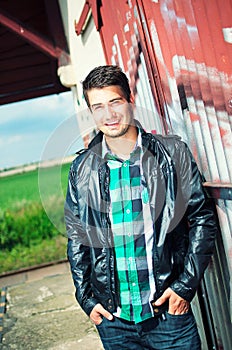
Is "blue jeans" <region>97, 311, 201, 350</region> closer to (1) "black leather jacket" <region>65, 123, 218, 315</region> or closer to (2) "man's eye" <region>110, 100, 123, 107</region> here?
(1) "black leather jacket" <region>65, 123, 218, 315</region>

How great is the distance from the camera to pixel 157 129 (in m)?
3.37

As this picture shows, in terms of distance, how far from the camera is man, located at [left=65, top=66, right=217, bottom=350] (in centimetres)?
247

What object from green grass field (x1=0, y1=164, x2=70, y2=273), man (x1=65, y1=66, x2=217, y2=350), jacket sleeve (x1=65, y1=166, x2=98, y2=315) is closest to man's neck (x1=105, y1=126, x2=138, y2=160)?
man (x1=65, y1=66, x2=217, y2=350)

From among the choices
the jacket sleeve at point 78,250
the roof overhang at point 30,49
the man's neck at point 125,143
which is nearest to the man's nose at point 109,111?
the man's neck at point 125,143

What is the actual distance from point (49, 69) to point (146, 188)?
7033 mm

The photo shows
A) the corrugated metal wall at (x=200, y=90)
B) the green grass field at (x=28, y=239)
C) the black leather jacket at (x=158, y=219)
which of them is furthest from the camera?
the green grass field at (x=28, y=239)

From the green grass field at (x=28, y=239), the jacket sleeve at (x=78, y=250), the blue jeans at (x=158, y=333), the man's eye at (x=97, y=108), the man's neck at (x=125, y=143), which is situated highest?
the man's eye at (x=97, y=108)

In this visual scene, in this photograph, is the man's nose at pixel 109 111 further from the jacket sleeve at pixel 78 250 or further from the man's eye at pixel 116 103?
the jacket sleeve at pixel 78 250

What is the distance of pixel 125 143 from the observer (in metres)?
2.62

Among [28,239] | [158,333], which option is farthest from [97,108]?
[28,239]

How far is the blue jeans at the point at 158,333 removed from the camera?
8.27 ft

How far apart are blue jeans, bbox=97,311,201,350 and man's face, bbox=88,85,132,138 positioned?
872 mm

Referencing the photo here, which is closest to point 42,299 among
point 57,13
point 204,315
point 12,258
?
point 57,13

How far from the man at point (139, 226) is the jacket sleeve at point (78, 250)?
5 cm
